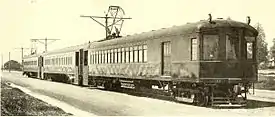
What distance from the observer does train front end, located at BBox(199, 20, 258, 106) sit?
1417 cm

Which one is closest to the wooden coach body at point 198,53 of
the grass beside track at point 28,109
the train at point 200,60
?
the train at point 200,60

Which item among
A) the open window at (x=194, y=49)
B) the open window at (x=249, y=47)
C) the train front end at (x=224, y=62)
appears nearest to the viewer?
the train front end at (x=224, y=62)

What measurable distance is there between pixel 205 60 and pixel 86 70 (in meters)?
13.4

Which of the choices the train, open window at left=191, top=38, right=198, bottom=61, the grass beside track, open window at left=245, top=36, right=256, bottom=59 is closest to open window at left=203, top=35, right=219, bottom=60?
the train

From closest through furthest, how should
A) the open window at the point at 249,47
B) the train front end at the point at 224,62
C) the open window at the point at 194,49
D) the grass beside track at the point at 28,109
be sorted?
1. the grass beside track at the point at 28,109
2. the train front end at the point at 224,62
3. the open window at the point at 194,49
4. the open window at the point at 249,47

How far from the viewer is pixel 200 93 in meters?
14.6

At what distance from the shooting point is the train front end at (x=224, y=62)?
46.5 feet

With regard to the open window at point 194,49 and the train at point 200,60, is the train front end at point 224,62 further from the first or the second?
the open window at point 194,49

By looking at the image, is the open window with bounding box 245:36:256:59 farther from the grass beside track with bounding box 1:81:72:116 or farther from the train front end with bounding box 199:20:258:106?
the grass beside track with bounding box 1:81:72:116

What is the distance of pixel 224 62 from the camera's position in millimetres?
14242

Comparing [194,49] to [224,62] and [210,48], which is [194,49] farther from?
[224,62]

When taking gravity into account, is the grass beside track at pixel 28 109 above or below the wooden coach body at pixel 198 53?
below

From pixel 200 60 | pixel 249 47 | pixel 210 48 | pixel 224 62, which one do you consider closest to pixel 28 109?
pixel 200 60

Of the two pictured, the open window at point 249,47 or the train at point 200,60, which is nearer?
the train at point 200,60
